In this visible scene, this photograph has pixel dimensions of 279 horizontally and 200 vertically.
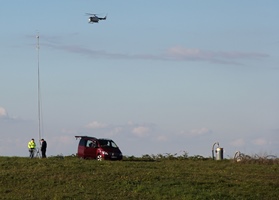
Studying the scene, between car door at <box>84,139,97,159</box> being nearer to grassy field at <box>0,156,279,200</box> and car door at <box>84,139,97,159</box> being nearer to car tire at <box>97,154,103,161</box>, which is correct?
car tire at <box>97,154,103,161</box>

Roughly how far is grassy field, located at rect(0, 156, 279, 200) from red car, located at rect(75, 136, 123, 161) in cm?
914

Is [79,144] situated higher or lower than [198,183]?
higher

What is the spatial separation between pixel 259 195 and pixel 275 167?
1311cm

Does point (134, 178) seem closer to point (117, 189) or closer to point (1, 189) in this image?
point (117, 189)

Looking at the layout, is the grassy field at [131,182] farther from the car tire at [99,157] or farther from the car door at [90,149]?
the car door at [90,149]

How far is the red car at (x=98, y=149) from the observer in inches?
2164

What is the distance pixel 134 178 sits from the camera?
3850 cm

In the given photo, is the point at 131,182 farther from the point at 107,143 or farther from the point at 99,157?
the point at 107,143

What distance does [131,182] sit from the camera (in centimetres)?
3719

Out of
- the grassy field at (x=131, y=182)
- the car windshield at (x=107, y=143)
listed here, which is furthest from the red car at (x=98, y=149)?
the grassy field at (x=131, y=182)

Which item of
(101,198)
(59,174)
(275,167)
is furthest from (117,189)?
(275,167)

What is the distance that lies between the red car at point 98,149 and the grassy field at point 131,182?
9.14 meters

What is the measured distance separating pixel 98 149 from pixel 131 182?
60.1 feet

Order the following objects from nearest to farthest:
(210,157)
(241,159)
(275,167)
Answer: (275,167), (241,159), (210,157)
